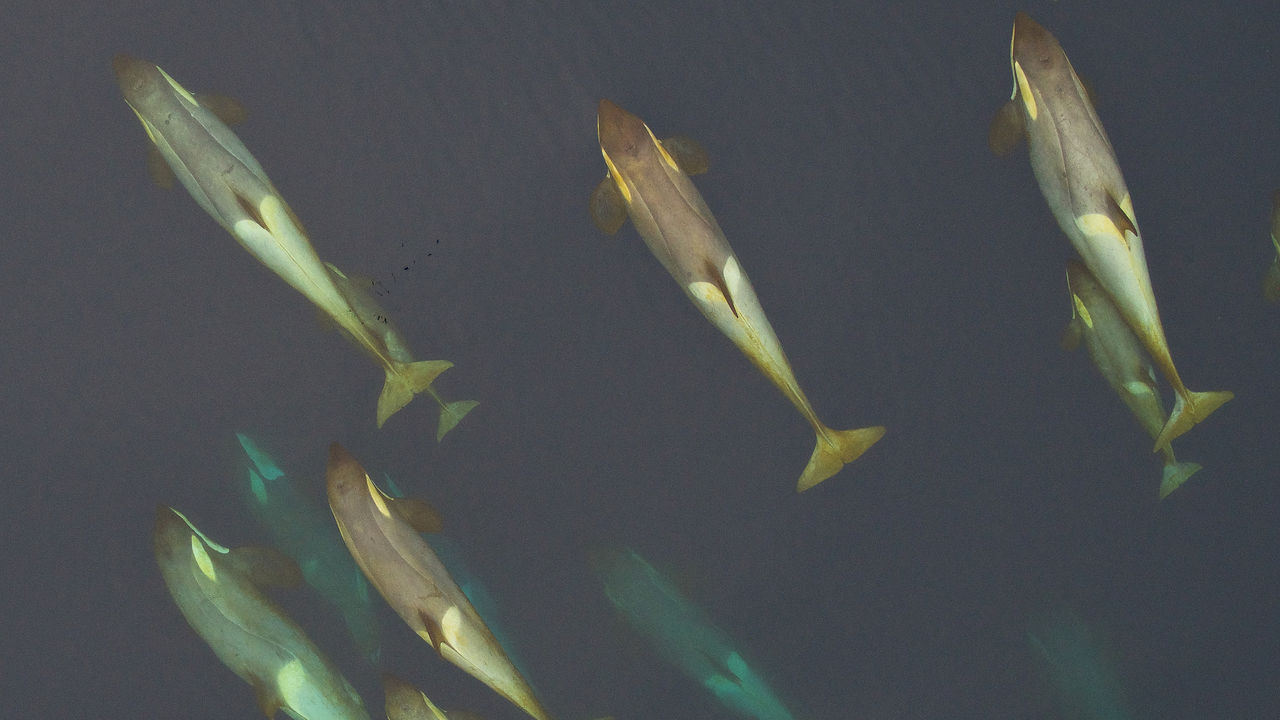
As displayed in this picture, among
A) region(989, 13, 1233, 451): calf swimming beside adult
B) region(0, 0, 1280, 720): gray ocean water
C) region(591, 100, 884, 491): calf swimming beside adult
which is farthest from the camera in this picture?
region(0, 0, 1280, 720): gray ocean water

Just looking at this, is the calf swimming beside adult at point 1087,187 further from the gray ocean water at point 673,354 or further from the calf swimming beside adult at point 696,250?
the calf swimming beside adult at point 696,250

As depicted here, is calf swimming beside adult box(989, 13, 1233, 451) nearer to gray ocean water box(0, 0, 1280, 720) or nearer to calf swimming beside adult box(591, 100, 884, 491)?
gray ocean water box(0, 0, 1280, 720)

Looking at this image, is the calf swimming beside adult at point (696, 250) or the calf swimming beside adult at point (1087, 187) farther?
the calf swimming beside adult at point (696, 250)

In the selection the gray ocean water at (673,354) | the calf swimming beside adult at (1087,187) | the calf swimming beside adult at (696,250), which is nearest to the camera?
the calf swimming beside adult at (1087,187)

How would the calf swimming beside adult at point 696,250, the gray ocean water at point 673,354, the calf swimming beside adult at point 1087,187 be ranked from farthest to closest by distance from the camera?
the gray ocean water at point 673,354 → the calf swimming beside adult at point 696,250 → the calf swimming beside adult at point 1087,187

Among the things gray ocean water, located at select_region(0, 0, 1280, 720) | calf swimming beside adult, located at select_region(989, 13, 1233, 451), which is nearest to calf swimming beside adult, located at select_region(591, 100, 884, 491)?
gray ocean water, located at select_region(0, 0, 1280, 720)

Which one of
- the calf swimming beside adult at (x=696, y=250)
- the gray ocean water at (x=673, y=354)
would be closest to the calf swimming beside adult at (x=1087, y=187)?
the gray ocean water at (x=673, y=354)
